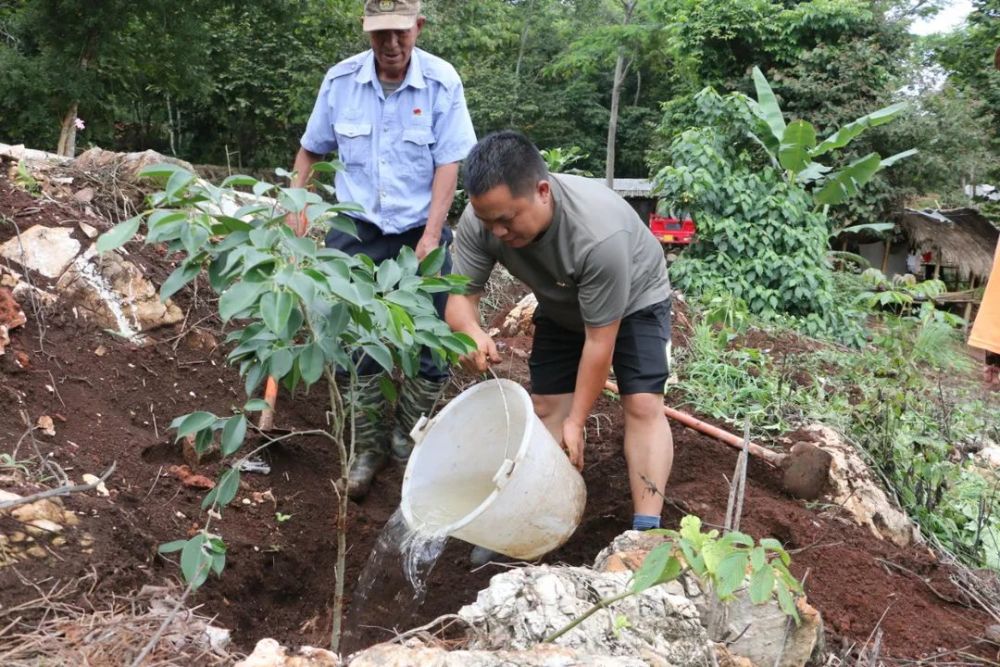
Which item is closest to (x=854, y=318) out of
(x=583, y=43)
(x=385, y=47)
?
Answer: (x=385, y=47)

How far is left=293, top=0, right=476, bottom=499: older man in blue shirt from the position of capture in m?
3.48

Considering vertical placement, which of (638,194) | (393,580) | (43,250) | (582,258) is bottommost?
(638,194)

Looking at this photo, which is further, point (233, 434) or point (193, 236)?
point (233, 434)

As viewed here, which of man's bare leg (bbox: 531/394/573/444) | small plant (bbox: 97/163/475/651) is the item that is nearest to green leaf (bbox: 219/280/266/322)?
small plant (bbox: 97/163/475/651)

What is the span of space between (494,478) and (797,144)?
596 centimetres

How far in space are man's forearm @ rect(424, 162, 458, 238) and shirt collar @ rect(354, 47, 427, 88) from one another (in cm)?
33

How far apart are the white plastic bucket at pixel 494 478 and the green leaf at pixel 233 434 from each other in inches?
24.5

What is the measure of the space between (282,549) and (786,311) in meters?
5.91

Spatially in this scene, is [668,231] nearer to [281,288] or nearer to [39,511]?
[39,511]

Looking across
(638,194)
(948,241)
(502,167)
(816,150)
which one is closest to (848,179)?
(816,150)

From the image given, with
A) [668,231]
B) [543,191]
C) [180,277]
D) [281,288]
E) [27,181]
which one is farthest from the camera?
[668,231]

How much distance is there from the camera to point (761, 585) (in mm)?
1726

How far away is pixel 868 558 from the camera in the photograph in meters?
2.91

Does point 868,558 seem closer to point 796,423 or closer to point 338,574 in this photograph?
point 796,423
